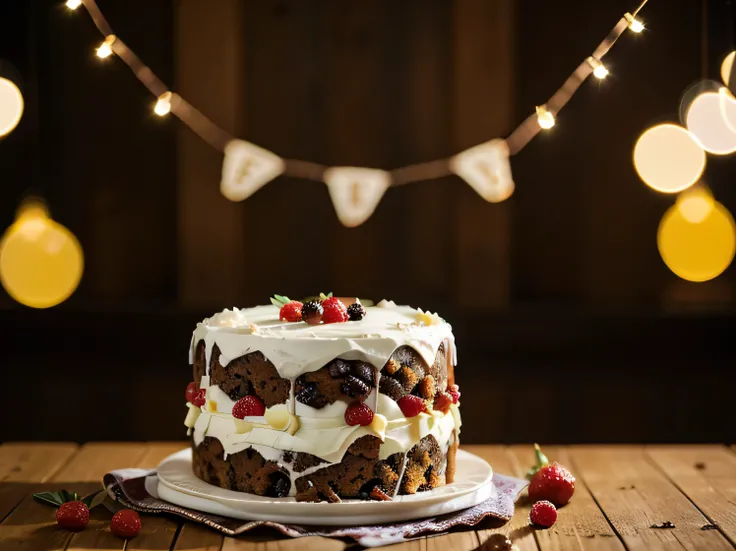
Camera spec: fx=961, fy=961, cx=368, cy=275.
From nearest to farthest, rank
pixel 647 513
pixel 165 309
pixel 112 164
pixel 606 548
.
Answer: pixel 606 548 → pixel 647 513 → pixel 165 309 → pixel 112 164

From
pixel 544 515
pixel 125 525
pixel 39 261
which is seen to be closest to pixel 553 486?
pixel 544 515

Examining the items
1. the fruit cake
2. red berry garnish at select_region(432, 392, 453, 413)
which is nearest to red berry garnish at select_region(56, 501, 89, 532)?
the fruit cake

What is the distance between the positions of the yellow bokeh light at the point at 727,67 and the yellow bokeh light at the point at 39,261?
2.89m

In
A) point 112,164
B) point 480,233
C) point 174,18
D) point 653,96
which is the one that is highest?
point 174,18

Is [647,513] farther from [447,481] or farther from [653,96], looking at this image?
[653,96]

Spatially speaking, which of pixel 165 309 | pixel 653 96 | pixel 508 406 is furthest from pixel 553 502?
pixel 653 96

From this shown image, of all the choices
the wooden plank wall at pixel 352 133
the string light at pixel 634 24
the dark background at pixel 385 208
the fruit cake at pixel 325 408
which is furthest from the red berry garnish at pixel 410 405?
the wooden plank wall at pixel 352 133

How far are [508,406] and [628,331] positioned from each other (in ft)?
1.96

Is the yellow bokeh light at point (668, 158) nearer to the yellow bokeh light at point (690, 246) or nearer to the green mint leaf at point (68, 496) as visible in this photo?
the yellow bokeh light at point (690, 246)

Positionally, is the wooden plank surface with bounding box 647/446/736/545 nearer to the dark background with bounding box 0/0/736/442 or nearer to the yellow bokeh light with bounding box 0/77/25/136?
the dark background with bounding box 0/0/736/442

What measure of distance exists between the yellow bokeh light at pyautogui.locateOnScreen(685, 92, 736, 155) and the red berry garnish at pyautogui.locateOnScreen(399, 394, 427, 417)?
2.50 meters

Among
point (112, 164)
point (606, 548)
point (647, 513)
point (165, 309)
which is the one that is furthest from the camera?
point (112, 164)

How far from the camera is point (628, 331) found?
401 cm

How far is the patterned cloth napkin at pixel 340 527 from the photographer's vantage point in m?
2.10
